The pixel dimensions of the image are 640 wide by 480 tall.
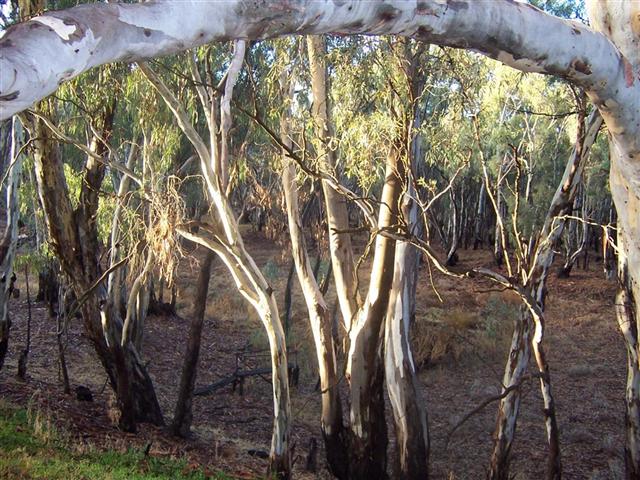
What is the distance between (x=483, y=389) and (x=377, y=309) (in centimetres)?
537

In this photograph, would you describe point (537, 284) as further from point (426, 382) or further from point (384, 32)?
point (426, 382)

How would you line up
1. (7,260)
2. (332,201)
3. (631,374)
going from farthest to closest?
(7,260), (332,201), (631,374)

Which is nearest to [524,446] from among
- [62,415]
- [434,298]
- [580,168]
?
[580,168]

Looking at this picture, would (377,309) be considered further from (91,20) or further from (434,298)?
(434,298)

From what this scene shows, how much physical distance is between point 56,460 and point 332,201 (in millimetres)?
4132

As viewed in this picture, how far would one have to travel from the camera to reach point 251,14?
8.29 feet

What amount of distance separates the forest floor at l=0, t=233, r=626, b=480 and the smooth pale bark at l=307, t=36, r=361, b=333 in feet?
3.52

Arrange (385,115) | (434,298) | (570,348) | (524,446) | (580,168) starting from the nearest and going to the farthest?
(580,168) → (385,115) → (524,446) → (570,348) → (434,298)

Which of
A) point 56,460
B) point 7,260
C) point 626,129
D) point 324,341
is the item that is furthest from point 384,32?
point 7,260

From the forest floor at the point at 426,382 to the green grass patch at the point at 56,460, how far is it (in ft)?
0.90

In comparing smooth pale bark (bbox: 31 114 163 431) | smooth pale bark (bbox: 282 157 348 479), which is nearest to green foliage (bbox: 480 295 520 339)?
smooth pale bark (bbox: 282 157 348 479)

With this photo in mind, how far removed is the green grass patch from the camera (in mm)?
5150

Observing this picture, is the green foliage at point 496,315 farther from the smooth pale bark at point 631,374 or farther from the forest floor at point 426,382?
the smooth pale bark at point 631,374

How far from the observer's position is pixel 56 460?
5.52m
